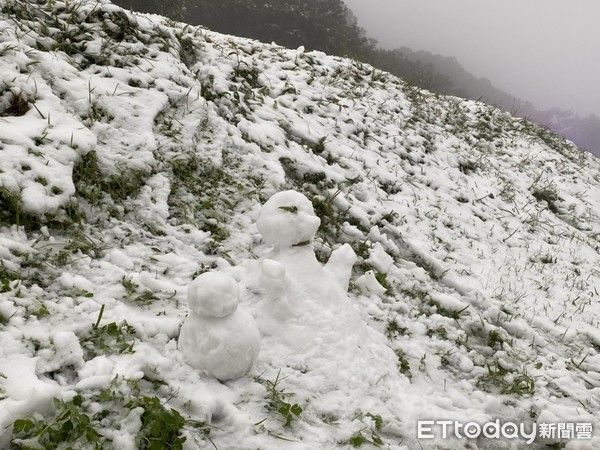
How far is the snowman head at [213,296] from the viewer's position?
206cm

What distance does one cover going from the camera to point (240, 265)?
325cm

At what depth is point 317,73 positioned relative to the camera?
758 centimetres

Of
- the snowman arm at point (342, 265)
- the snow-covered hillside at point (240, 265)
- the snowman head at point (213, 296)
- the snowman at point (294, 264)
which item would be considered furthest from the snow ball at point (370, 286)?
the snowman head at point (213, 296)

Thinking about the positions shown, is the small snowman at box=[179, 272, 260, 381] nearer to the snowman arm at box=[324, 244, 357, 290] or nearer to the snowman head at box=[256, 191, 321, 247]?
the snowman head at box=[256, 191, 321, 247]

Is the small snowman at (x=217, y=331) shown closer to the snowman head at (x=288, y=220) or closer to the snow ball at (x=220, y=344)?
the snow ball at (x=220, y=344)

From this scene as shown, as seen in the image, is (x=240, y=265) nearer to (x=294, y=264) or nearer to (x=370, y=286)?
(x=294, y=264)

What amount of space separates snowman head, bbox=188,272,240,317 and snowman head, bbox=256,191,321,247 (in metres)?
0.71

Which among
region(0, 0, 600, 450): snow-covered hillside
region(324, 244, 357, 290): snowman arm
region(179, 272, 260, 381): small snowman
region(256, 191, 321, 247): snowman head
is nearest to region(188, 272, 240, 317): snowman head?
region(179, 272, 260, 381): small snowman

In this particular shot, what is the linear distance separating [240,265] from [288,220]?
74cm

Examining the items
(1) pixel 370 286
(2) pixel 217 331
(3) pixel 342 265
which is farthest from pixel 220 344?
(1) pixel 370 286

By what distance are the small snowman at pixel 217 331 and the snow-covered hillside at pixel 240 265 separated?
0.31ft

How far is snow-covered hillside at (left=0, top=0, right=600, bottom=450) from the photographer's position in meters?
2.04

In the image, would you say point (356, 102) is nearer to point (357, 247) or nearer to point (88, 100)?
point (357, 247)

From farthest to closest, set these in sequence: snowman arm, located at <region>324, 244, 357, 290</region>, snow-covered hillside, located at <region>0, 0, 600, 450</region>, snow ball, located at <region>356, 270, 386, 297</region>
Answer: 1. snow ball, located at <region>356, 270, 386, 297</region>
2. snowman arm, located at <region>324, 244, 357, 290</region>
3. snow-covered hillside, located at <region>0, 0, 600, 450</region>
